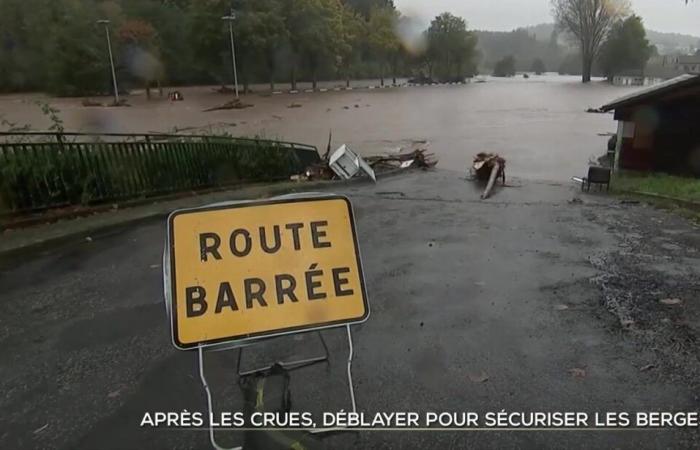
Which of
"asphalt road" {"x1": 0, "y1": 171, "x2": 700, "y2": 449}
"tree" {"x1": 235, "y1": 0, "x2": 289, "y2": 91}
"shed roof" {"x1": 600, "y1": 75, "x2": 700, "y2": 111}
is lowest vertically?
"asphalt road" {"x1": 0, "y1": 171, "x2": 700, "y2": 449}

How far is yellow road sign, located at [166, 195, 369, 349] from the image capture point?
2.56 m

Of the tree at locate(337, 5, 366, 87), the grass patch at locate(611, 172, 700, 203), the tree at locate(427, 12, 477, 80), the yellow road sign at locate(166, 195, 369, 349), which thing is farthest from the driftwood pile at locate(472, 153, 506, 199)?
the tree at locate(427, 12, 477, 80)

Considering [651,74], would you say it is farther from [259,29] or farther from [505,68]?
[259,29]

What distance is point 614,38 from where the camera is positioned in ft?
362

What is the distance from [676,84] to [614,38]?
11257 centimetres

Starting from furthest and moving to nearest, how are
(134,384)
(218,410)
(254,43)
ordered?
(254,43)
(134,384)
(218,410)

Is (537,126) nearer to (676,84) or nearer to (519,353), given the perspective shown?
(676,84)

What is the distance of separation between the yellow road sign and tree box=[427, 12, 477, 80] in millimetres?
113948

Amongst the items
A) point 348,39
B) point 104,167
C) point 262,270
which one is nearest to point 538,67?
point 348,39

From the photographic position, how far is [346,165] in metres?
15.2

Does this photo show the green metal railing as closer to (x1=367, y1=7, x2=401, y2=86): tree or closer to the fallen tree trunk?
the fallen tree trunk

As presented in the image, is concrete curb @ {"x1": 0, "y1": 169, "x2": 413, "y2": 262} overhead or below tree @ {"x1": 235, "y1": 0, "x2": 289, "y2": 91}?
below

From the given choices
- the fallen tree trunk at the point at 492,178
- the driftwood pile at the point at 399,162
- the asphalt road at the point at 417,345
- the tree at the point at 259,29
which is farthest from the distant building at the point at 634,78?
the asphalt road at the point at 417,345

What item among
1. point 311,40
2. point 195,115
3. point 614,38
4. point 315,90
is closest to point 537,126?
point 195,115
